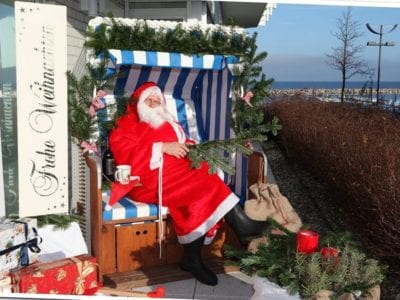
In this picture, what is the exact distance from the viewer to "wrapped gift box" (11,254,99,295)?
274cm

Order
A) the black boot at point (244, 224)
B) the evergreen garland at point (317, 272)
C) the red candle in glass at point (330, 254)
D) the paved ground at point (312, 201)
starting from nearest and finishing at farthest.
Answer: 1. the evergreen garland at point (317, 272)
2. the red candle in glass at point (330, 254)
3. the paved ground at point (312, 201)
4. the black boot at point (244, 224)

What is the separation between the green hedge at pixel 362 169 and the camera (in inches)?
151

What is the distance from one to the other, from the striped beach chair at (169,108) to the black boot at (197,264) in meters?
0.27

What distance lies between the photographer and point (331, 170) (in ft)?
20.2

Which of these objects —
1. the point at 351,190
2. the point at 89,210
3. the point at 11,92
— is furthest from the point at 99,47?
the point at 351,190

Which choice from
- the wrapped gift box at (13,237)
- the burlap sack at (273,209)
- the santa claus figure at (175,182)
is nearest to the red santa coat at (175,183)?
the santa claus figure at (175,182)

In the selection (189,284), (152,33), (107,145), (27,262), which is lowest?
(189,284)

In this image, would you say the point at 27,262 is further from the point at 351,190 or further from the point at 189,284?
the point at 351,190

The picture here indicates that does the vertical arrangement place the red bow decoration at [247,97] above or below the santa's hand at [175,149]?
above

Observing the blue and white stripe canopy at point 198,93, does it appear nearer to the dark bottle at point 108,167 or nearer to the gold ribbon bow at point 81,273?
the dark bottle at point 108,167

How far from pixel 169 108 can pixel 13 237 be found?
8.02 feet

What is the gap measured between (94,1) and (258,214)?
3.31 metres

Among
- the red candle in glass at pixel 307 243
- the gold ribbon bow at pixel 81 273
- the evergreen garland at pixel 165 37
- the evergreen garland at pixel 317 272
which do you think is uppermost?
the evergreen garland at pixel 165 37

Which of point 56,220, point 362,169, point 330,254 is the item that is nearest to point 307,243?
point 330,254
